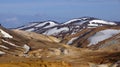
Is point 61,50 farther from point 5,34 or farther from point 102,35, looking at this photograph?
point 102,35

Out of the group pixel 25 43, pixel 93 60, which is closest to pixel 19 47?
pixel 25 43

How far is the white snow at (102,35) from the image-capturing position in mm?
128788

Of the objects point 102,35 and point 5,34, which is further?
point 102,35

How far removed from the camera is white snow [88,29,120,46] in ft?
423

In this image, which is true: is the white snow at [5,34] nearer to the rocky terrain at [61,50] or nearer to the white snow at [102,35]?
the rocky terrain at [61,50]

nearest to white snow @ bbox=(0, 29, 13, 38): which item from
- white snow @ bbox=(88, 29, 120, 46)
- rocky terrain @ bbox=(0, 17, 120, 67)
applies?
rocky terrain @ bbox=(0, 17, 120, 67)

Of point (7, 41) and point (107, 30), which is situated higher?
point (7, 41)

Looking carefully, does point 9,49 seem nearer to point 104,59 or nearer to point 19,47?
point 19,47

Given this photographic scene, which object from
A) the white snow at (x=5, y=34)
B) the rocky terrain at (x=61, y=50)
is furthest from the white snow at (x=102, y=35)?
the white snow at (x=5, y=34)

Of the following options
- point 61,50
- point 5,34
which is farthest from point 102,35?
point 61,50

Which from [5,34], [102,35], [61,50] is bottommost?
[102,35]

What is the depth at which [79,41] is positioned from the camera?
137 metres

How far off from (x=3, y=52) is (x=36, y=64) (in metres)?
29.7

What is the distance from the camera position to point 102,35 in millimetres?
132500
